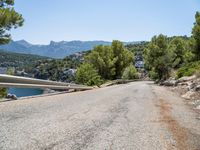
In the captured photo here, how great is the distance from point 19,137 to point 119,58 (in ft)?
264

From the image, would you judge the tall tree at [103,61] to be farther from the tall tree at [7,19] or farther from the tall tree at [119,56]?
the tall tree at [7,19]

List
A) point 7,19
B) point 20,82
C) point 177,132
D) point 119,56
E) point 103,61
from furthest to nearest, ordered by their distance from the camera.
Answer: point 119,56 < point 103,61 < point 7,19 < point 20,82 < point 177,132

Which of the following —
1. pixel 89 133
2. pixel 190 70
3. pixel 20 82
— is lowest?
pixel 190 70

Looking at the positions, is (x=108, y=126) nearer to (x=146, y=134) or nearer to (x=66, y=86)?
(x=146, y=134)

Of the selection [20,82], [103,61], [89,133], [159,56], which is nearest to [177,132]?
[89,133]

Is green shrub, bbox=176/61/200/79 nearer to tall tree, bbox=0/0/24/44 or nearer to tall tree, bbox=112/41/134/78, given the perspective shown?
tall tree, bbox=0/0/24/44

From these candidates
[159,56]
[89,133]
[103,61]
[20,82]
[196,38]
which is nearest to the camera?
[89,133]

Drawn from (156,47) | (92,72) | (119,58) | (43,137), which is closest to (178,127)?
(43,137)

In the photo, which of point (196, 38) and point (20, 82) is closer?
point (20, 82)

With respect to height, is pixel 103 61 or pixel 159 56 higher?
pixel 159 56

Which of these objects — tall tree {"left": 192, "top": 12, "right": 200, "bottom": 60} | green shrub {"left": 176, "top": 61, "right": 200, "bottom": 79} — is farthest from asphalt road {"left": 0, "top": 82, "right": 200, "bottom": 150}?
tall tree {"left": 192, "top": 12, "right": 200, "bottom": 60}

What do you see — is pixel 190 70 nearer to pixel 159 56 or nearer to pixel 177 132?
pixel 177 132

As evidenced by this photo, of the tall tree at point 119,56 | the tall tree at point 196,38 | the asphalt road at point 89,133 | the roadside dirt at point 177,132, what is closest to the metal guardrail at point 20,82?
the asphalt road at point 89,133

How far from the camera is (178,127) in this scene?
7.48 m
